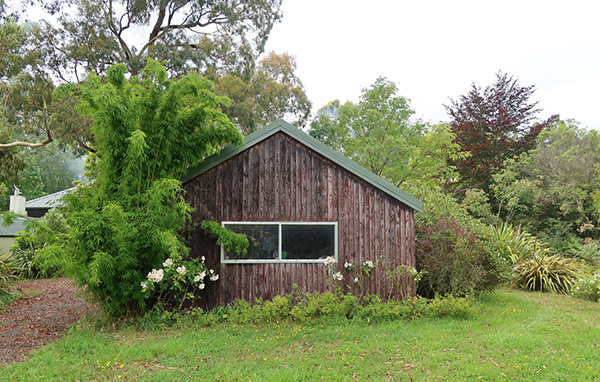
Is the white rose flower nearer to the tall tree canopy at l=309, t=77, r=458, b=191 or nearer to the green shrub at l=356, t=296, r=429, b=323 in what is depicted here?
the green shrub at l=356, t=296, r=429, b=323

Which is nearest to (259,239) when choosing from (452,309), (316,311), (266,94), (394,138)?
(316,311)

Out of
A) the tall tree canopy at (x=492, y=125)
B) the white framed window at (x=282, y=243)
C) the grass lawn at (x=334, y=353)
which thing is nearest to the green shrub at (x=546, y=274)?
the grass lawn at (x=334, y=353)

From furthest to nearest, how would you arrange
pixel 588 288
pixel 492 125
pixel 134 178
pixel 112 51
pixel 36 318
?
pixel 492 125
pixel 112 51
pixel 588 288
pixel 36 318
pixel 134 178

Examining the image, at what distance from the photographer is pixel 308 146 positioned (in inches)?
317

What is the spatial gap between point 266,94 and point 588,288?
56.9ft

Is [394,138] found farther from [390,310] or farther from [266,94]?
[390,310]

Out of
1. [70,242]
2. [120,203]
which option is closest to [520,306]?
[120,203]

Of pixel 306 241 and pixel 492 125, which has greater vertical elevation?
pixel 492 125

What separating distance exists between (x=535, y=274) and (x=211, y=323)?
31.4 ft

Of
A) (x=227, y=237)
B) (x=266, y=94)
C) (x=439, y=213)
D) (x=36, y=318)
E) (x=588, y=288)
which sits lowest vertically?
(x=36, y=318)

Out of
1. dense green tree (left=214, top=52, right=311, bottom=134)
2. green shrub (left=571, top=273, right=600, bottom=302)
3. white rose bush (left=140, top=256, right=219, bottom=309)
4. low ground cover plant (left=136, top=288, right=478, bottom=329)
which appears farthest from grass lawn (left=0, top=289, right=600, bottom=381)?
dense green tree (left=214, top=52, right=311, bottom=134)

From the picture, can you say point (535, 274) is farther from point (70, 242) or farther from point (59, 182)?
point (59, 182)

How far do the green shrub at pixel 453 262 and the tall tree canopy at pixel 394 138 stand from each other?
26.8 feet

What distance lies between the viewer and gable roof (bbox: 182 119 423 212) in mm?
7777
